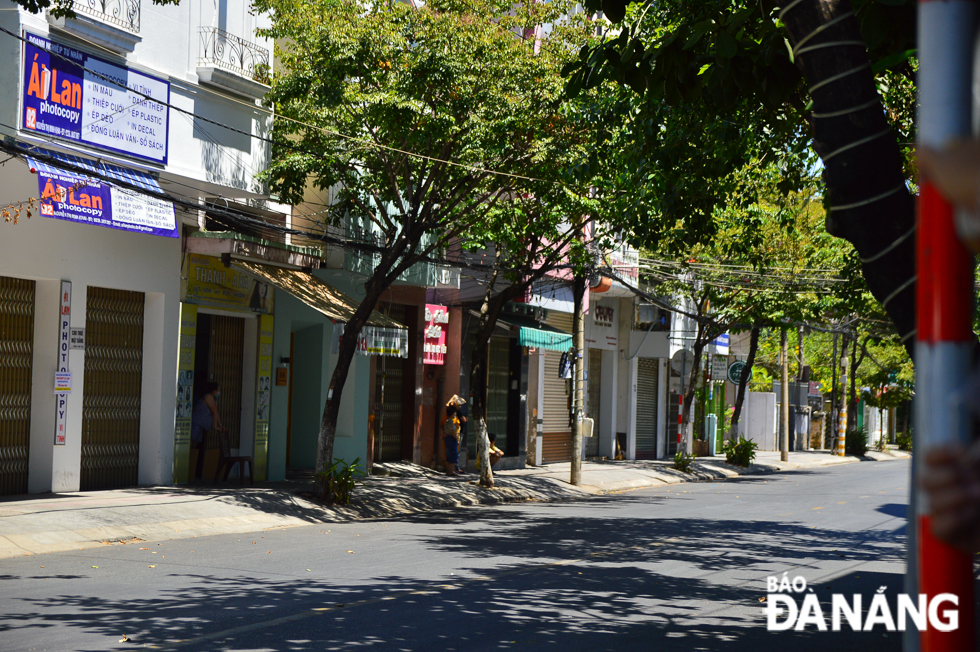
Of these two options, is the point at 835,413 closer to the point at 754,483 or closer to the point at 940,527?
the point at 754,483

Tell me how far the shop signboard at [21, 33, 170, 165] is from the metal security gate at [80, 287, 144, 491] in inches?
104

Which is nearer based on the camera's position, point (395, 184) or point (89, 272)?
point (89, 272)

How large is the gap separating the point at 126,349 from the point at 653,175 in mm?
9267

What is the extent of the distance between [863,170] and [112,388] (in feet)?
47.0

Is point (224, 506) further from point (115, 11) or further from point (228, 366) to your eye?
point (115, 11)

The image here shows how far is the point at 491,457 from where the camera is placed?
22125mm

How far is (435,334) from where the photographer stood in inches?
900

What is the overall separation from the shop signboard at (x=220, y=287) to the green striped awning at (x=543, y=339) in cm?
699

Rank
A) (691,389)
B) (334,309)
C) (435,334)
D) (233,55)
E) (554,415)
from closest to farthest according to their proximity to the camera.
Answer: (233,55) < (334,309) < (435,334) < (554,415) < (691,389)

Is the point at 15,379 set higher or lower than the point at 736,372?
lower

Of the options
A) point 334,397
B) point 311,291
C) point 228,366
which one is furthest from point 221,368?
point 334,397

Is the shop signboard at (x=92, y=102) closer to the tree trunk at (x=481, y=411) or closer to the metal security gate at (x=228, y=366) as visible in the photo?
the metal security gate at (x=228, y=366)

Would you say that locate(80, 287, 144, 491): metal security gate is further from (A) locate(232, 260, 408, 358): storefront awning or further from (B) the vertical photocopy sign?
(A) locate(232, 260, 408, 358): storefront awning

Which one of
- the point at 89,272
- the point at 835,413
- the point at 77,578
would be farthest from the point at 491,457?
the point at 835,413
